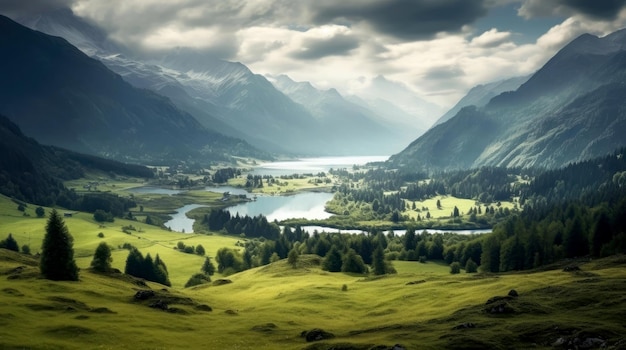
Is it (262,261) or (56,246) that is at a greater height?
(56,246)

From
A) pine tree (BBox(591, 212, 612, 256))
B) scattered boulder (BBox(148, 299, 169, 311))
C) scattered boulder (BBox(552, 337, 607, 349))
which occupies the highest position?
pine tree (BBox(591, 212, 612, 256))

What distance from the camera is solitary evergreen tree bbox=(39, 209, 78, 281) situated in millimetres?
81500

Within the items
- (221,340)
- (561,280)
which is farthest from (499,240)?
(221,340)

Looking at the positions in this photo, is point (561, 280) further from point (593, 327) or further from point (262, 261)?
point (262, 261)

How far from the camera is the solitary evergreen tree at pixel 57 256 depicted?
81.5 m

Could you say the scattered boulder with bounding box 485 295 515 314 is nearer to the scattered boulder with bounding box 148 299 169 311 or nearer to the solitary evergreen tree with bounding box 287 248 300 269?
the scattered boulder with bounding box 148 299 169 311

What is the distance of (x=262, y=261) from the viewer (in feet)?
622

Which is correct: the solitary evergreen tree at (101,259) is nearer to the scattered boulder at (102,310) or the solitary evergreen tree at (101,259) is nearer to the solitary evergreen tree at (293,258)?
the scattered boulder at (102,310)

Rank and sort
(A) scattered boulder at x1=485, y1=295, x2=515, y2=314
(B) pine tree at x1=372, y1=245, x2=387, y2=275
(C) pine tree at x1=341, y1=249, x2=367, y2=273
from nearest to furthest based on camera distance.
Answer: (A) scattered boulder at x1=485, y1=295, x2=515, y2=314 → (B) pine tree at x1=372, y1=245, x2=387, y2=275 → (C) pine tree at x1=341, y1=249, x2=367, y2=273

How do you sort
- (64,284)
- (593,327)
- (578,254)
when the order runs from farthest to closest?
1. (578,254)
2. (64,284)
3. (593,327)

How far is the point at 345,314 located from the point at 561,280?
39.0 metres

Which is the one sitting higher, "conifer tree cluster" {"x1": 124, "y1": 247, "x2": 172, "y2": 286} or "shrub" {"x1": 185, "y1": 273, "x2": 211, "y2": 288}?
"conifer tree cluster" {"x1": 124, "y1": 247, "x2": 172, "y2": 286}

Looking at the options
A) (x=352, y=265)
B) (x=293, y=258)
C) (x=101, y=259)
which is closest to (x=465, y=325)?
(x=101, y=259)

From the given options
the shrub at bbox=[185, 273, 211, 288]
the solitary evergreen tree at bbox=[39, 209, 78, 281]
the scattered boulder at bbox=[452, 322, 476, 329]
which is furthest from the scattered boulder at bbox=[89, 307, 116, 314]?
the shrub at bbox=[185, 273, 211, 288]
